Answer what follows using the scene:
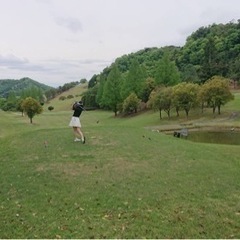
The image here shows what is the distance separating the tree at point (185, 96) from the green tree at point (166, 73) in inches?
601

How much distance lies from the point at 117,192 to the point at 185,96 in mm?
46775

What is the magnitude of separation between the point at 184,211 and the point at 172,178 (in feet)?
10.3

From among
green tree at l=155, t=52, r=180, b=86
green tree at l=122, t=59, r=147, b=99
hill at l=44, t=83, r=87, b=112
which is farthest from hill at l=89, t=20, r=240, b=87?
hill at l=44, t=83, r=87, b=112

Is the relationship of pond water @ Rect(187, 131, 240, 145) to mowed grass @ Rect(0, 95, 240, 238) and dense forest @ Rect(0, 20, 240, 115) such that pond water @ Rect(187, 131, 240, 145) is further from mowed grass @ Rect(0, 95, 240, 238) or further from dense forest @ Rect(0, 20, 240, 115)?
dense forest @ Rect(0, 20, 240, 115)

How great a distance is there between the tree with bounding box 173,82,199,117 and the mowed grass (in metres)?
38.2

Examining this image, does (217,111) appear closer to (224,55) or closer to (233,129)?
(233,129)

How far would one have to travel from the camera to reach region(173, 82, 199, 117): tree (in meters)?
55.8

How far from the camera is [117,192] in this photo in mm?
10609

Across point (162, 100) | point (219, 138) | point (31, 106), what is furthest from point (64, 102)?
point (219, 138)

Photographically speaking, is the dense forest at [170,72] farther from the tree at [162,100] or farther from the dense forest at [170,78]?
the tree at [162,100]

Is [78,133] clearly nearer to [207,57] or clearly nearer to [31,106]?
[31,106]

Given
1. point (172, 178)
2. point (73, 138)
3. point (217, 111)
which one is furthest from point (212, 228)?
point (217, 111)

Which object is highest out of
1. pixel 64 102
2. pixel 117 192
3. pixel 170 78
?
pixel 170 78

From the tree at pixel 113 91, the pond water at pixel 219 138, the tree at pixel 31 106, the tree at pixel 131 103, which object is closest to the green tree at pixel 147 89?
the tree at pixel 113 91
